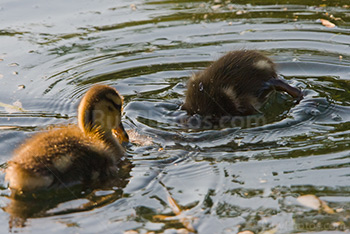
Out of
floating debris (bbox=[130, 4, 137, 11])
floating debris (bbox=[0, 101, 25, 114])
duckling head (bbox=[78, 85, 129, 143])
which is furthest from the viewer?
floating debris (bbox=[130, 4, 137, 11])

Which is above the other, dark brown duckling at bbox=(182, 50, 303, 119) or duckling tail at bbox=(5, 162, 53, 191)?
dark brown duckling at bbox=(182, 50, 303, 119)

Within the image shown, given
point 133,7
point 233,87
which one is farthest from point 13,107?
point 133,7

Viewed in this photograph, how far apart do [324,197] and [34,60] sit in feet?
12.0

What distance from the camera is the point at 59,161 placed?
360 cm

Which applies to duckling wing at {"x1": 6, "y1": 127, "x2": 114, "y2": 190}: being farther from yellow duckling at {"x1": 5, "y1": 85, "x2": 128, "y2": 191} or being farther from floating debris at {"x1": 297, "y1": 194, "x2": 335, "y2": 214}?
floating debris at {"x1": 297, "y1": 194, "x2": 335, "y2": 214}

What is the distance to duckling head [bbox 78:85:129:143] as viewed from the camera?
417 cm

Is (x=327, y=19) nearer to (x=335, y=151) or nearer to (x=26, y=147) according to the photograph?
(x=335, y=151)

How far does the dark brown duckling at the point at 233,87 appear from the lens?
4824 mm

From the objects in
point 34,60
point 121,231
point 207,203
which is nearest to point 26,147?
point 121,231

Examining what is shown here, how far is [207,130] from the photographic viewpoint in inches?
179

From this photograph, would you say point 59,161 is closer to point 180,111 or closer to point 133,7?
point 180,111

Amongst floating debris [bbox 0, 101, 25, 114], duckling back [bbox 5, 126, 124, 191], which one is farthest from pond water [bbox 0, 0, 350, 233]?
duckling back [bbox 5, 126, 124, 191]

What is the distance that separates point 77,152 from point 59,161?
6.3 inches

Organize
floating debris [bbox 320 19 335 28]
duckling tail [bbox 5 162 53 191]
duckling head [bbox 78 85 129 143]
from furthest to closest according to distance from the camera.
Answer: floating debris [bbox 320 19 335 28]
duckling head [bbox 78 85 129 143]
duckling tail [bbox 5 162 53 191]
